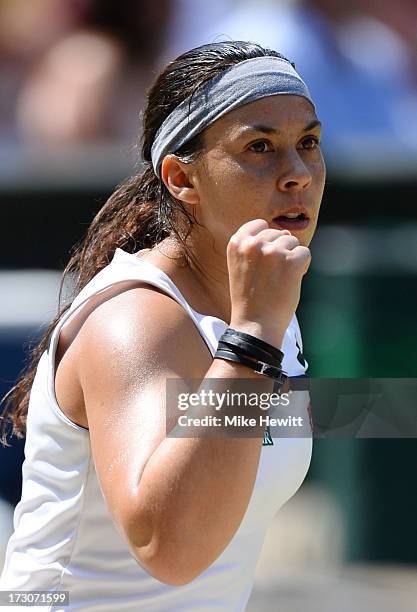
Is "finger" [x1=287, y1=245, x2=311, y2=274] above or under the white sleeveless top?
above

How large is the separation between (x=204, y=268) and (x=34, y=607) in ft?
2.14

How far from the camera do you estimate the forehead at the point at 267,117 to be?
1.93m

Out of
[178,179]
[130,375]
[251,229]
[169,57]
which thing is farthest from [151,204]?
[169,57]

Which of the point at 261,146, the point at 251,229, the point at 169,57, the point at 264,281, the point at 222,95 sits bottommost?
the point at 264,281

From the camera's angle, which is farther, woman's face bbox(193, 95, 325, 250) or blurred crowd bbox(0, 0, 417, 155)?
blurred crowd bbox(0, 0, 417, 155)

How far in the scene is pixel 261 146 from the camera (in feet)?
6.26

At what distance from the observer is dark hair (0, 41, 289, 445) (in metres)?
2.03

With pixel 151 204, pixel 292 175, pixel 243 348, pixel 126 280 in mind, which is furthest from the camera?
pixel 151 204

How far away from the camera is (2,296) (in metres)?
4.17

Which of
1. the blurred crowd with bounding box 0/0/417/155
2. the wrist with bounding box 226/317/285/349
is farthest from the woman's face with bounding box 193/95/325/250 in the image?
the blurred crowd with bounding box 0/0/417/155

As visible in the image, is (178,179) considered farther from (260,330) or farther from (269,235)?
(260,330)

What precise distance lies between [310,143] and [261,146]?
119 mm

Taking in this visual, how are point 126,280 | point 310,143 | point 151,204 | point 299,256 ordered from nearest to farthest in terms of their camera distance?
point 299,256
point 126,280
point 310,143
point 151,204

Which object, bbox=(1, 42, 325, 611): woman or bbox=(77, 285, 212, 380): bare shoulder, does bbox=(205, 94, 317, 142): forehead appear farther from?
bbox=(77, 285, 212, 380): bare shoulder
